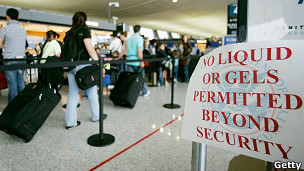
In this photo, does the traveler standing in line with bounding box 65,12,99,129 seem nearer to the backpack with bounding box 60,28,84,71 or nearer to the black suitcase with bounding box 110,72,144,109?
the backpack with bounding box 60,28,84,71

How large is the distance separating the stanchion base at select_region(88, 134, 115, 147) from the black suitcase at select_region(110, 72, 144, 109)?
1.03 metres

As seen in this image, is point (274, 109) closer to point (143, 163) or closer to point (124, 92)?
point (143, 163)

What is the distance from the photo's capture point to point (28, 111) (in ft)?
6.22

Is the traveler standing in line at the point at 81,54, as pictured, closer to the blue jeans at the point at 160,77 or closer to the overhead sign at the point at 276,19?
the overhead sign at the point at 276,19

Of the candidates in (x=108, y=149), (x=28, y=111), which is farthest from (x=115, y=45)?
(x=108, y=149)

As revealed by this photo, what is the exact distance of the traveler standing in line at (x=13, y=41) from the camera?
8.83 ft

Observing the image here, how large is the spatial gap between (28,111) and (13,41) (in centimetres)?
141

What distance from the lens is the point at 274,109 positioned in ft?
1.64

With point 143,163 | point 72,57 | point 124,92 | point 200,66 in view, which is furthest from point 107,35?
point 200,66

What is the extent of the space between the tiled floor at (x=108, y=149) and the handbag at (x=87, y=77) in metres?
0.49

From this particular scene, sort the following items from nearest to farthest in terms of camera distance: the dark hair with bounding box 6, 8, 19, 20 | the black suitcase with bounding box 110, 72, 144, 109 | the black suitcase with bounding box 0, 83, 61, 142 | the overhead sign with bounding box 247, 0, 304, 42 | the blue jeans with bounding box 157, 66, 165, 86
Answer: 1. the overhead sign with bounding box 247, 0, 304, 42
2. the black suitcase with bounding box 0, 83, 61, 142
3. the dark hair with bounding box 6, 8, 19, 20
4. the black suitcase with bounding box 110, 72, 144, 109
5. the blue jeans with bounding box 157, 66, 165, 86

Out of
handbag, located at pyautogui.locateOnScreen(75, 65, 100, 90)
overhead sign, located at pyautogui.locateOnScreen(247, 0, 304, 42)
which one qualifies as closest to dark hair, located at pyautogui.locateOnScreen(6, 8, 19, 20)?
handbag, located at pyautogui.locateOnScreen(75, 65, 100, 90)

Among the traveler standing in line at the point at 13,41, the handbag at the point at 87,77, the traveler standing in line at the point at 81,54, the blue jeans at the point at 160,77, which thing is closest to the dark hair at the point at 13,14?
the traveler standing in line at the point at 13,41

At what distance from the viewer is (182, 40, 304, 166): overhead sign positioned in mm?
478
